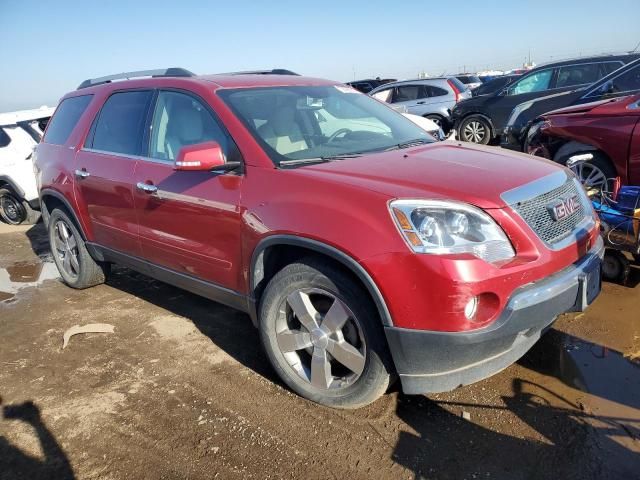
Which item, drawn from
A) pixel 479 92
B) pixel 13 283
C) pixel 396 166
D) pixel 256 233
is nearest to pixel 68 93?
pixel 13 283

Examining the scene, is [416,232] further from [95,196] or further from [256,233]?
[95,196]

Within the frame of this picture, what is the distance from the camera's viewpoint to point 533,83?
410 inches

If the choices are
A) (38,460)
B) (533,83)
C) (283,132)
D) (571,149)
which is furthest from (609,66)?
(38,460)

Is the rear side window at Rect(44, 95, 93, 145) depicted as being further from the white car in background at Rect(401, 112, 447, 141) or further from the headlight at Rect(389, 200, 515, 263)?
the headlight at Rect(389, 200, 515, 263)

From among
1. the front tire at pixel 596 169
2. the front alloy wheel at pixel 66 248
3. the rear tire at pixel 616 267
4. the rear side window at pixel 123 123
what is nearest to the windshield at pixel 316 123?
the rear side window at pixel 123 123

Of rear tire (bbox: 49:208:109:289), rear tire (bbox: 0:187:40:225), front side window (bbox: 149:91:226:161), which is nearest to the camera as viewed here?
front side window (bbox: 149:91:226:161)

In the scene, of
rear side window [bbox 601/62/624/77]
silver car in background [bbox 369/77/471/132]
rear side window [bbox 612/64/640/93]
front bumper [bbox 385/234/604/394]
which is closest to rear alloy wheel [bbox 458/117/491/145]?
silver car in background [bbox 369/77/471/132]

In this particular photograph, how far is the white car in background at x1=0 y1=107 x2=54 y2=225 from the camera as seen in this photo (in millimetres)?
7973

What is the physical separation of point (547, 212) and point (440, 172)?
0.59 metres

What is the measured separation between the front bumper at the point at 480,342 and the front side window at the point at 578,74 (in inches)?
326

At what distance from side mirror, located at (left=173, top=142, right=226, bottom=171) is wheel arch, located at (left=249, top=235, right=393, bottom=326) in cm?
54

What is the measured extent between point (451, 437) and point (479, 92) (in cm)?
1062

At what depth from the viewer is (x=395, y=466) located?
8.09ft

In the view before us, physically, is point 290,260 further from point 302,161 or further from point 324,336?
point 302,161
